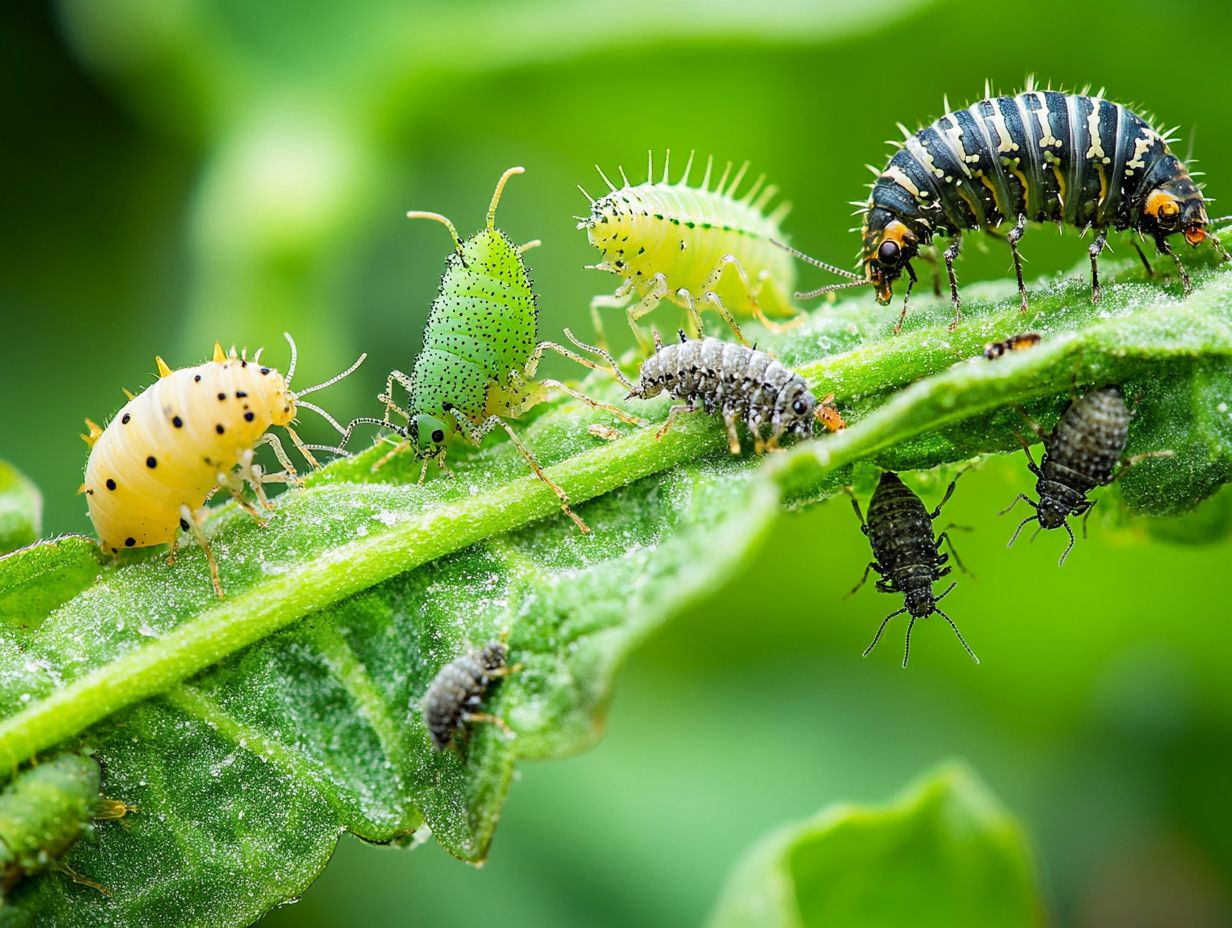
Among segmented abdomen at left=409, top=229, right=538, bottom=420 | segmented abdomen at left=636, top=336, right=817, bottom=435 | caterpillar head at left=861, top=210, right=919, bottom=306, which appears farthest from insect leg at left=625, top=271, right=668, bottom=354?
caterpillar head at left=861, top=210, right=919, bottom=306

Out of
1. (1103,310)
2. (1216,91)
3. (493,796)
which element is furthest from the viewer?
(1216,91)

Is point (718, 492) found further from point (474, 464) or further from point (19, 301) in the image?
point (19, 301)

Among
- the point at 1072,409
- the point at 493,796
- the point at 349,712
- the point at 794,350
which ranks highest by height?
the point at 794,350

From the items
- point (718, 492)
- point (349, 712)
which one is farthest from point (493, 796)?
point (718, 492)

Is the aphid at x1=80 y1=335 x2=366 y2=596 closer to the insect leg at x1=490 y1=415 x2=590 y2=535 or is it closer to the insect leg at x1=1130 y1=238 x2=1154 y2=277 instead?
the insect leg at x1=490 y1=415 x2=590 y2=535

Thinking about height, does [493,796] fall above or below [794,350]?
below

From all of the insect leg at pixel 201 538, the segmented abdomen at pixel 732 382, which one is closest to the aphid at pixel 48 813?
the insect leg at pixel 201 538
